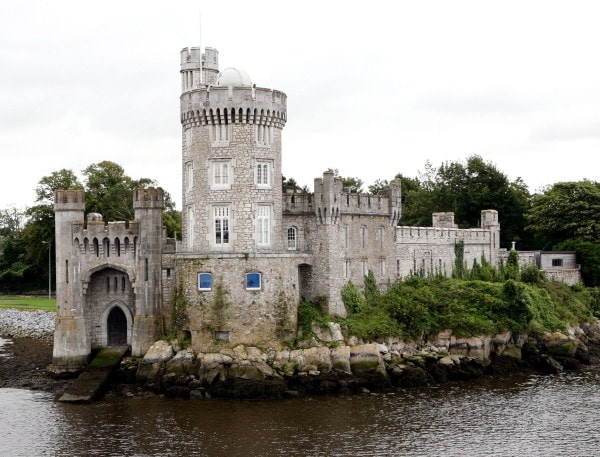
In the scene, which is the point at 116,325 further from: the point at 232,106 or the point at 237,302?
the point at 232,106

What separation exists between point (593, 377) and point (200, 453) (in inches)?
1036

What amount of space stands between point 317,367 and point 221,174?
11729 millimetres

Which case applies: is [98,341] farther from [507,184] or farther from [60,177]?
[507,184]

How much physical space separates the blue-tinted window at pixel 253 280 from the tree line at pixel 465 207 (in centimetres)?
2456

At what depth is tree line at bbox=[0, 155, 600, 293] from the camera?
75.9 m

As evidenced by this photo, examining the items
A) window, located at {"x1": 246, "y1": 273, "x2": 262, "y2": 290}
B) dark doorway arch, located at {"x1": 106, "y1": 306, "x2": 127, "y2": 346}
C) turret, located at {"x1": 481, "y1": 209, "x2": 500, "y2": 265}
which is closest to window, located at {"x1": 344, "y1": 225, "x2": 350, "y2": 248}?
window, located at {"x1": 246, "y1": 273, "x2": 262, "y2": 290}

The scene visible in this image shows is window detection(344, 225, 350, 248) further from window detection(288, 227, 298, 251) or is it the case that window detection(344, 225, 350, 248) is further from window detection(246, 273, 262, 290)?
window detection(246, 273, 262, 290)

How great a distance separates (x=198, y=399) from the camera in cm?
4444

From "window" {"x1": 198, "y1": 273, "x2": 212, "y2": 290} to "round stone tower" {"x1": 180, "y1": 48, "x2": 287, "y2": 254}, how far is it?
1.51 metres

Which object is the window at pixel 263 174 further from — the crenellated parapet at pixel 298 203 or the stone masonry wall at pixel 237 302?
the stone masonry wall at pixel 237 302

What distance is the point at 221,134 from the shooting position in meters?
49.3

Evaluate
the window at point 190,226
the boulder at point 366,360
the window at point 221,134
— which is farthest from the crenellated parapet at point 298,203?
the boulder at point 366,360

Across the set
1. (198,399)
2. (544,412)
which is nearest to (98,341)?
(198,399)

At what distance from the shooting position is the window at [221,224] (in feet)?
160
